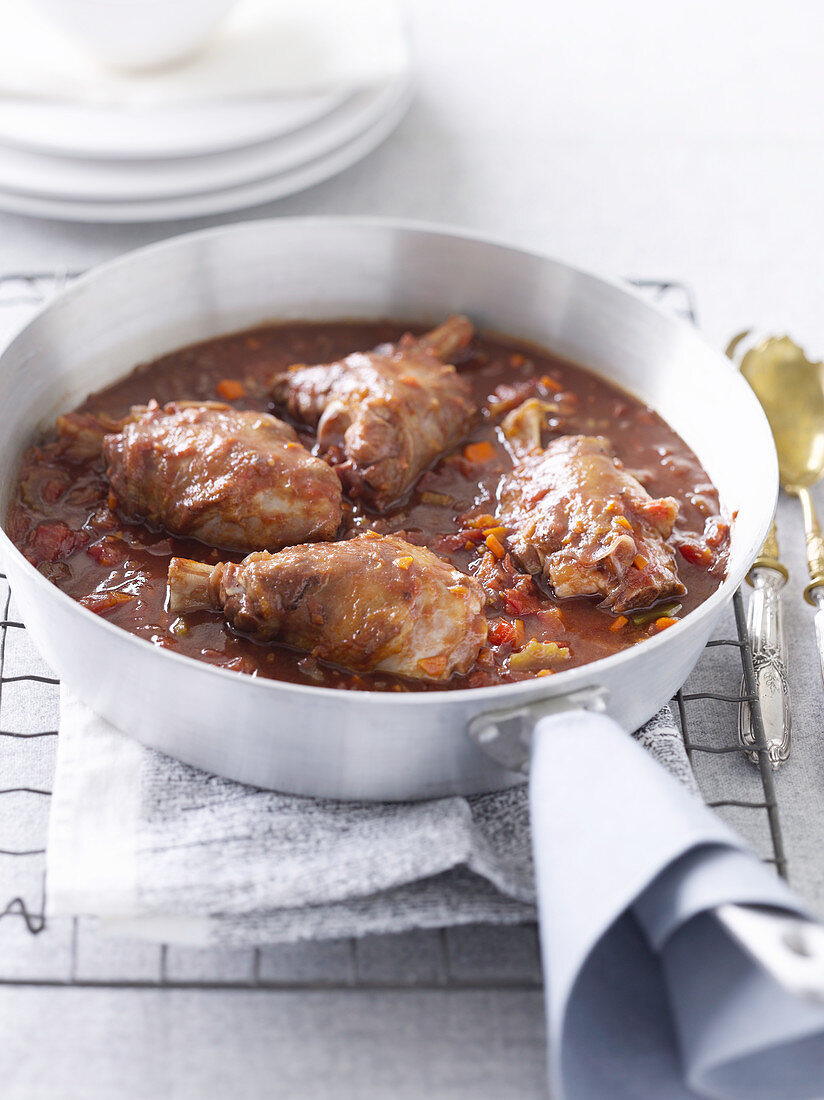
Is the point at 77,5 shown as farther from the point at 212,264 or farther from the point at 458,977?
the point at 458,977

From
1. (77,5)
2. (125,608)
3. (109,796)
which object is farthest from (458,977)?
(77,5)

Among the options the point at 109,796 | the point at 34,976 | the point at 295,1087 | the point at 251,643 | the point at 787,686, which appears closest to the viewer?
the point at 295,1087

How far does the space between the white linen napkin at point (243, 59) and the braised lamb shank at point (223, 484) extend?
2.02 meters

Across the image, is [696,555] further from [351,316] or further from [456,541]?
[351,316]

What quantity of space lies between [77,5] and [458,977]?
3.99 m

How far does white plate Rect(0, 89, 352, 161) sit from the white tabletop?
1.41 ft

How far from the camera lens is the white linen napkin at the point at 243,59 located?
484cm

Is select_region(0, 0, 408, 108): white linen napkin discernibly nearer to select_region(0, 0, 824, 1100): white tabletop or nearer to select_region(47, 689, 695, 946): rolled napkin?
select_region(0, 0, 824, 1100): white tabletop

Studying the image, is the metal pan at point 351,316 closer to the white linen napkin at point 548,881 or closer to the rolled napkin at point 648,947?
the white linen napkin at point 548,881

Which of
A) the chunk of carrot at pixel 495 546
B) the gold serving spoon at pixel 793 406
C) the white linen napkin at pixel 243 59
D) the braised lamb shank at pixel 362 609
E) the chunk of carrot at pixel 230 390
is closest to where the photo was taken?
the braised lamb shank at pixel 362 609

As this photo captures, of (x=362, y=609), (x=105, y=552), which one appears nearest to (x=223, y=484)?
(x=105, y=552)

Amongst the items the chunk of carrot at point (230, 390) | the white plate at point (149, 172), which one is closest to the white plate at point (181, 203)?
the white plate at point (149, 172)

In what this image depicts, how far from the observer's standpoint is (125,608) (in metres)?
3.12

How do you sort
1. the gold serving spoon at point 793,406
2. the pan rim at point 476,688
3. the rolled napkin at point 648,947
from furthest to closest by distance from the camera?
the gold serving spoon at point 793,406 < the pan rim at point 476,688 < the rolled napkin at point 648,947
